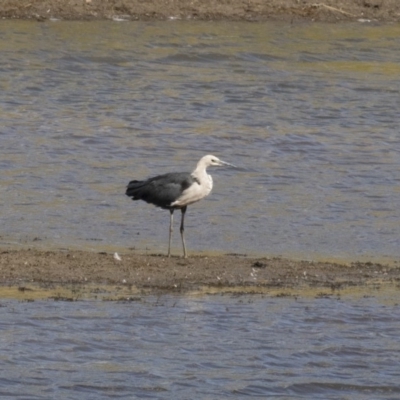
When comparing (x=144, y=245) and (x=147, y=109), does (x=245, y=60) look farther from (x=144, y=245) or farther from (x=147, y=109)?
(x=144, y=245)

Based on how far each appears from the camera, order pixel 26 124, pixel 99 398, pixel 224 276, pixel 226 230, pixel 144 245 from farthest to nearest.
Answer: pixel 26 124 < pixel 226 230 < pixel 144 245 < pixel 224 276 < pixel 99 398

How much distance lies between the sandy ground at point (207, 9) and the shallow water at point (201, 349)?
54.9 ft

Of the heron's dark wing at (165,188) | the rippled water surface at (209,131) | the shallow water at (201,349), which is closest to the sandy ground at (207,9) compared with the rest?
the rippled water surface at (209,131)

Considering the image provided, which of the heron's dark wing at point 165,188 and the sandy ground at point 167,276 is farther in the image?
the heron's dark wing at point 165,188

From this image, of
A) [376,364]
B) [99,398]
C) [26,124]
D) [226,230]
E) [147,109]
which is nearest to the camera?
[99,398]

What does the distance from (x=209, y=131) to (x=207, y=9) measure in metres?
8.74

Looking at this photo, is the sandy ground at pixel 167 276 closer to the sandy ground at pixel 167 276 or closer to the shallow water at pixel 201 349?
the sandy ground at pixel 167 276

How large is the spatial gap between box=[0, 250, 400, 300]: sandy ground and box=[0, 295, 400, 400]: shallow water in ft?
0.97

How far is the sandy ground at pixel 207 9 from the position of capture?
26438mm

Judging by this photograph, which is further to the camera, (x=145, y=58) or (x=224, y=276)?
(x=145, y=58)

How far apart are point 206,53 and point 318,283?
1396 centimetres

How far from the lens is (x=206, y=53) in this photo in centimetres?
2478

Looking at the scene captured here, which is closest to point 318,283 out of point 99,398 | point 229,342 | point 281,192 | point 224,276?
point 224,276

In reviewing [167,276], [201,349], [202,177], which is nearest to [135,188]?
[202,177]
